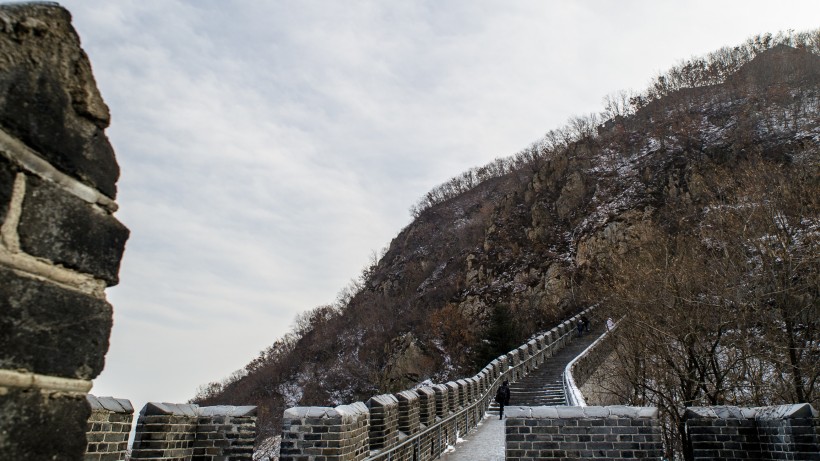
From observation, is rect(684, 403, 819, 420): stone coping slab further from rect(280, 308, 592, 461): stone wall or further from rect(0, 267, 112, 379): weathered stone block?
rect(0, 267, 112, 379): weathered stone block

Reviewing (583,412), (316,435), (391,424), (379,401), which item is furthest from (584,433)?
(391,424)

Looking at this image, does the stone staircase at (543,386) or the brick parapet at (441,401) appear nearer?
the brick parapet at (441,401)

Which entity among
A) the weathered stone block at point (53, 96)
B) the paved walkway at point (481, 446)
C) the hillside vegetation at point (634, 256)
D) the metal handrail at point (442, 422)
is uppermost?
the hillside vegetation at point (634, 256)

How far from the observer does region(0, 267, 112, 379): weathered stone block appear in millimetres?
1262

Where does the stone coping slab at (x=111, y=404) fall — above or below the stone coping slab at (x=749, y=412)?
below

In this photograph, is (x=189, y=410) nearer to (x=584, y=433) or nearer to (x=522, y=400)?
(x=584, y=433)

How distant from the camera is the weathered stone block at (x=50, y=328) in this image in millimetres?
1262

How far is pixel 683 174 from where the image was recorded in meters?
46.1

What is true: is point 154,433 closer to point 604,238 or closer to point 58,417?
point 58,417

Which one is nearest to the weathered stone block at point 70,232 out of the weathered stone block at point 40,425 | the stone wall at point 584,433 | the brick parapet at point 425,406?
the weathered stone block at point 40,425

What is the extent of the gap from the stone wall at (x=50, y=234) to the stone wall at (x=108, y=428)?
3966 millimetres

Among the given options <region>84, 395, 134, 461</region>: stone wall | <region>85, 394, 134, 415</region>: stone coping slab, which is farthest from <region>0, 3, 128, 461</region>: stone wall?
<region>85, 394, 134, 415</region>: stone coping slab

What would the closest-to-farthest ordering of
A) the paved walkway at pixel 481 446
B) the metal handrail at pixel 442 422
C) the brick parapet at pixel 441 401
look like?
the metal handrail at pixel 442 422
the paved walkway at pixel 481 446
the brick parapet at pixel 441 401

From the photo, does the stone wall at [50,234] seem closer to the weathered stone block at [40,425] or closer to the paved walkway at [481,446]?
the weathered stone block at [40,425]
